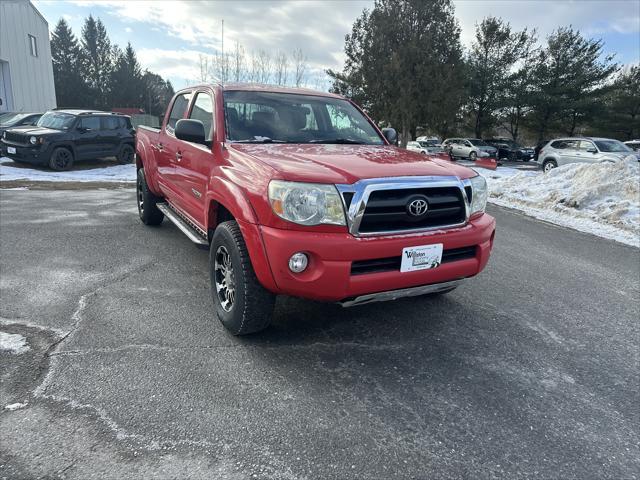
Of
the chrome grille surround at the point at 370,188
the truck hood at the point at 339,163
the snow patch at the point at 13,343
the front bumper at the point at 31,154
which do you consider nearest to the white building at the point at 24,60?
the front bumper at the point at 31,154

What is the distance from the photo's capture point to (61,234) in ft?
18.6

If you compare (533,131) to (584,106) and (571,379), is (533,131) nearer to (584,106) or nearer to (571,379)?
(584,106)

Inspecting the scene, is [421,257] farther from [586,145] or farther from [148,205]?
[586,145]

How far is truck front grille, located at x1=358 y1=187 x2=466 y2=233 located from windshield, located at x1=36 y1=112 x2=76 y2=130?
42.0ft

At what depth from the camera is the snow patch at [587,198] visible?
25.7ft

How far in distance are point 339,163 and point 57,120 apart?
13.0 meters

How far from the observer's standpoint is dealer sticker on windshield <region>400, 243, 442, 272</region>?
107 inches

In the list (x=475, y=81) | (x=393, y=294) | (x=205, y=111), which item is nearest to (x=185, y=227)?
(x=205, y=111)

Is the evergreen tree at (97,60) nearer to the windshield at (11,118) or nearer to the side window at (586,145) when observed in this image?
the windshield at (11,118)

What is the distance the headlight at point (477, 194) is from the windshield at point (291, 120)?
1183 mm

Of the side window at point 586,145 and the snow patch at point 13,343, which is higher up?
the side window at point 586,145

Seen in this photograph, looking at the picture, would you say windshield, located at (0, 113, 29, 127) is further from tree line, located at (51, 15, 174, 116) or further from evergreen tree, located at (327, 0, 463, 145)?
tree line, located at (51, 15, 174, 116)

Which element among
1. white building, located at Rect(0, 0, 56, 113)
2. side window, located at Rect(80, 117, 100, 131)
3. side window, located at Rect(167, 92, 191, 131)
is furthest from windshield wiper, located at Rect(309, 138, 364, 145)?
white building, located at Rect(0, 0, 56, 113)

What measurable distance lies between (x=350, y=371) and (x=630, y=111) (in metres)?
43.3
